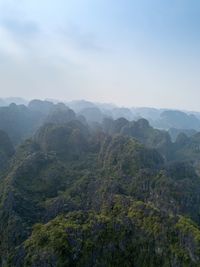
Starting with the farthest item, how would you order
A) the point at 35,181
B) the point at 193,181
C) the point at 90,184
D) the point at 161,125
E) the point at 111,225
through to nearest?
the point at 161,125 → the point at 193,181 → the point at 35,181 → the point at 90,184 → the point at 111,225

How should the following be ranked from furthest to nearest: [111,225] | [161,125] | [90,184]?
[161,125] < [90,184] < [111,225]

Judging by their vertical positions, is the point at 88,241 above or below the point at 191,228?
below

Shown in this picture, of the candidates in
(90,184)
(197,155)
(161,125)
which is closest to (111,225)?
(90,184)

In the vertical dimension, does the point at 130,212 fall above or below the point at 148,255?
above

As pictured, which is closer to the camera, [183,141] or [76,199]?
[76,199]

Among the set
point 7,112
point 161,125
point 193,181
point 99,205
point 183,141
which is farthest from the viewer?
point 161,125

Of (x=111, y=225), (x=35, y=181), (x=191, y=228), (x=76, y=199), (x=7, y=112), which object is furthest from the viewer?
(x=7, y=112)

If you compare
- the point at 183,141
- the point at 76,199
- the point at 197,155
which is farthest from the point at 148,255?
the point at 183,141

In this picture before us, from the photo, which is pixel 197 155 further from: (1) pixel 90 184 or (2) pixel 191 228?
(2) pixel 191 228

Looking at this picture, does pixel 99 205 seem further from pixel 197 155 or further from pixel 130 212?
pixel 197 155
